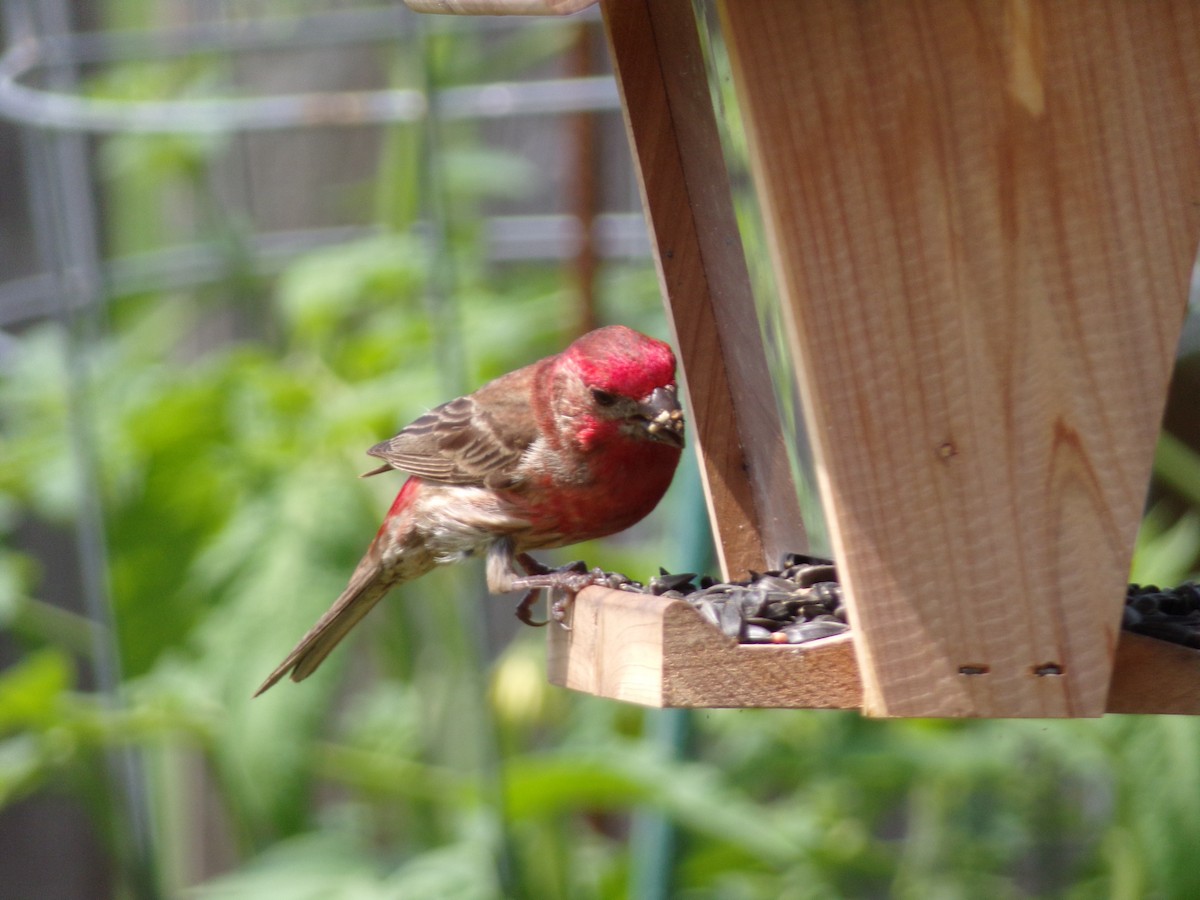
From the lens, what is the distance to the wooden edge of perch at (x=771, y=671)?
203 cm

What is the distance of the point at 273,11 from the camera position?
688 cm

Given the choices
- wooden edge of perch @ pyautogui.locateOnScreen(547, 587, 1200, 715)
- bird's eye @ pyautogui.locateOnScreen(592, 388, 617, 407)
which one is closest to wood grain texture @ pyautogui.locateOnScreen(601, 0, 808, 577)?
bird's eye @ pyautogui.locateOnScreen(592, 388, 617, 407)

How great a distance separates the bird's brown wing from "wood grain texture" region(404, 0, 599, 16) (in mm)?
1152

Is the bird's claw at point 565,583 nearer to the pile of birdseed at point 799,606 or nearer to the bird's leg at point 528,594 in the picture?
the pile of birdseed at point 799,606

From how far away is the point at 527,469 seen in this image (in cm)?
322

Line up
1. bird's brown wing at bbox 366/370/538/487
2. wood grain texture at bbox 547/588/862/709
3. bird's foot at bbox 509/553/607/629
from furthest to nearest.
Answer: bird's brown wing at bbox 366/370/538/487 → bird's foot at bbox 509/553/607/629 → wood grain texture at bbox 547/588/862/709

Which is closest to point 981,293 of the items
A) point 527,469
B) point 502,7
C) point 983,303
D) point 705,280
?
point 983,303

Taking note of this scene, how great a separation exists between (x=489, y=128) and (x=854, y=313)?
5.89 m

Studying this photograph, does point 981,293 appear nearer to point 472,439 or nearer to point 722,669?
point 722,669

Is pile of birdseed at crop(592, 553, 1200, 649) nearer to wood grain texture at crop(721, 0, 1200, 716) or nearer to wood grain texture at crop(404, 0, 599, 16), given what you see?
wood grain texture at crop(721, 0, 1200, 716)

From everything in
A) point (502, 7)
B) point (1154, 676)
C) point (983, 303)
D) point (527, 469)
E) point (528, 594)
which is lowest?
point (528, 594)

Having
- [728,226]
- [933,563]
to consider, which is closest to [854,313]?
[933,563]

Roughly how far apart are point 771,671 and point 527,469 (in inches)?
48.1

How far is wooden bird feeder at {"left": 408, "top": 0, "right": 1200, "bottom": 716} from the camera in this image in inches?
76.8
